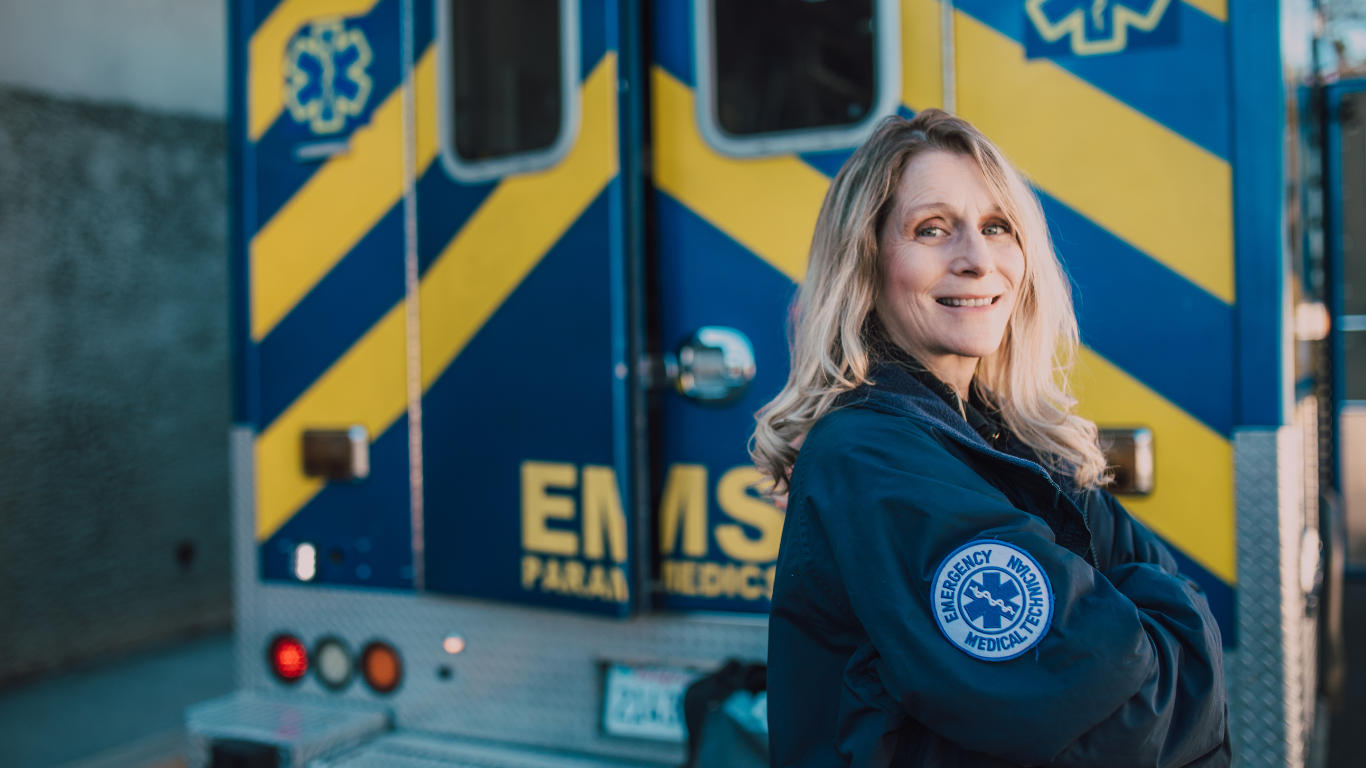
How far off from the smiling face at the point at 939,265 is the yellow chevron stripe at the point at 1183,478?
71cm

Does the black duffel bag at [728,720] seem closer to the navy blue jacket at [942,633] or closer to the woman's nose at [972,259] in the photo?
the navy blue jacket at [942,633]

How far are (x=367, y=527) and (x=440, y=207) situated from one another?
0.75 m

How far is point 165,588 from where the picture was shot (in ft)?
16.6

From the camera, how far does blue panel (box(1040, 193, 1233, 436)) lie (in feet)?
5.98

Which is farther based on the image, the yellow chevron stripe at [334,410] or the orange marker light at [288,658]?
the orange marker light at [288,658]

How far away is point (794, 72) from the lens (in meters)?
2.12

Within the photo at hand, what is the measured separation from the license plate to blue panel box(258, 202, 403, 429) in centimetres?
98

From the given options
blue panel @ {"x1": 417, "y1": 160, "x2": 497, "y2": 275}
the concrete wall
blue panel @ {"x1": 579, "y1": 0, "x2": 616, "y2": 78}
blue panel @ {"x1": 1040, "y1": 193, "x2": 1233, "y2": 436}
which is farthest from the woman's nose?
the concrete wall

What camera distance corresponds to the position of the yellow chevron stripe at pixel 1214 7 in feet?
5.92

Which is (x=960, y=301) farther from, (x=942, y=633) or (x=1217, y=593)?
(x=1217, y=593)

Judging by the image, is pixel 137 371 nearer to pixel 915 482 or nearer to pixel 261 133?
pixel 261 133

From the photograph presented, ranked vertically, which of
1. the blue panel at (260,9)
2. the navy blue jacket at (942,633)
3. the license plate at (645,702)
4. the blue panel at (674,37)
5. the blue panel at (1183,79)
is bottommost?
the license plate at (645,702)

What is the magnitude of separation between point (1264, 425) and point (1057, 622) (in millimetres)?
1074

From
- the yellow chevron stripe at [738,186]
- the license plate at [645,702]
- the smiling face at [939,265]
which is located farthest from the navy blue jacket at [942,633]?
the license plate at [645,702]
